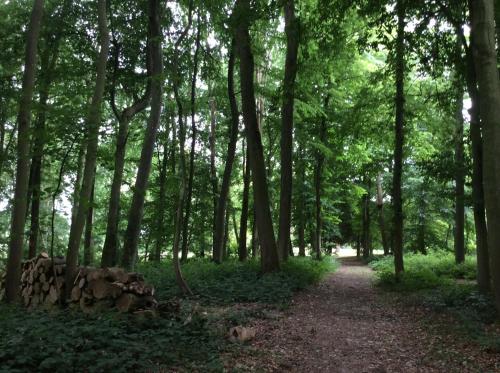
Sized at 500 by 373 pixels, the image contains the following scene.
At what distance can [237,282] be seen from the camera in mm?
11492

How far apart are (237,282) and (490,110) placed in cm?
750

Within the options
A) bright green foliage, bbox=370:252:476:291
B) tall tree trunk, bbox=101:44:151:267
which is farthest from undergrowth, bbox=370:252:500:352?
tall tree trunk, bbox=101:44:151:267

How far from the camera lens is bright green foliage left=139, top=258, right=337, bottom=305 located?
32.9ft

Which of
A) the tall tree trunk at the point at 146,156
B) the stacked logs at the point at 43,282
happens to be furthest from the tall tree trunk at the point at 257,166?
the stacked logs at the point at 43,282

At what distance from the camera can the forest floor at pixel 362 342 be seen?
224 inches

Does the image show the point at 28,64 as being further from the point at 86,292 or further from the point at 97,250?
the point at 97,250

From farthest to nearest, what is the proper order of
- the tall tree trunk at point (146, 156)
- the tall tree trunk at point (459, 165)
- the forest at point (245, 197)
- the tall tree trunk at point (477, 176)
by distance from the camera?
the tall tree trunk at point (146, 156) → the tall tree trunk at point (459, 165) → the tall tree trunk at point (477, 176) → the forest at point (245, 197)

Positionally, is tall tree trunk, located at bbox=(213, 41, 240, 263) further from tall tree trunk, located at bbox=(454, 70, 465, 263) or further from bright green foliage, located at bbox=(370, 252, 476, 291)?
tall tree trunk, located at bbox=(454, 70, 465, 263)

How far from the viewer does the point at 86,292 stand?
25.3 ft

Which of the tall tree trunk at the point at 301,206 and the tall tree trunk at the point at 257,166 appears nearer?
the tall tree trunk at the point at 257,166

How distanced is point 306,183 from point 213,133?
24.1 ft

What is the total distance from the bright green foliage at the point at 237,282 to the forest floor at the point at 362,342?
0.83 meters

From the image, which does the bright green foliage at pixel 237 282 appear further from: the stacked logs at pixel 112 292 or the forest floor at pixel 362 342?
the stacked logs at pixel 112 292

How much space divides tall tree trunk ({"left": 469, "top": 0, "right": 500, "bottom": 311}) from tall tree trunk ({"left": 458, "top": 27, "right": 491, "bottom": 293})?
2.85 meters
